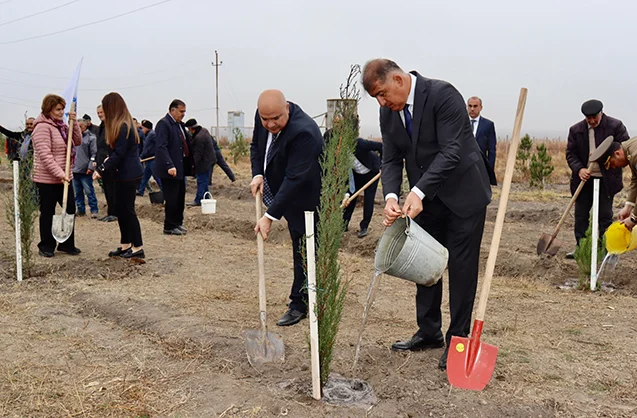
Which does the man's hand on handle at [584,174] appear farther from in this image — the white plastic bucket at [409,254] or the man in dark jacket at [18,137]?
the man in dark jacket at [18,137]

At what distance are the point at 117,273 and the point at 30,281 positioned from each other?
809 mm

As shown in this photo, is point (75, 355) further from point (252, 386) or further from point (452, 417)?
point (452, 417)

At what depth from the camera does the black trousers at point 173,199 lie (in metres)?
8.42

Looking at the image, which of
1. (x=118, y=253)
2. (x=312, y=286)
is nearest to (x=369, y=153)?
(x=118, y=253)

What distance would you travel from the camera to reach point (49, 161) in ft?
21.5

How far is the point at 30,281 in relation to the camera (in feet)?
19.1

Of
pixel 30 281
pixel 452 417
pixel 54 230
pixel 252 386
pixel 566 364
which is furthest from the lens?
pixel 54 230

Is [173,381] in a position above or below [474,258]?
below

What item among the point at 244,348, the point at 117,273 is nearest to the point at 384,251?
the point at 244,348

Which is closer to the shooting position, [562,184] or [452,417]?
[452,417]

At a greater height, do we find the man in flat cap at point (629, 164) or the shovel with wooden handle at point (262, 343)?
the man in flat cap at point (629, 164)

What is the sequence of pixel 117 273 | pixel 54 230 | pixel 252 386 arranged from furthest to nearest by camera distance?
pixel 54 230, pixel 117 273, pixel 252 386

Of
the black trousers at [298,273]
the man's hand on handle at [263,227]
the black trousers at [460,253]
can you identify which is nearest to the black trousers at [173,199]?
the black trousers at [298,273]

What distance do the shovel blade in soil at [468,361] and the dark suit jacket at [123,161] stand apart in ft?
14.7
